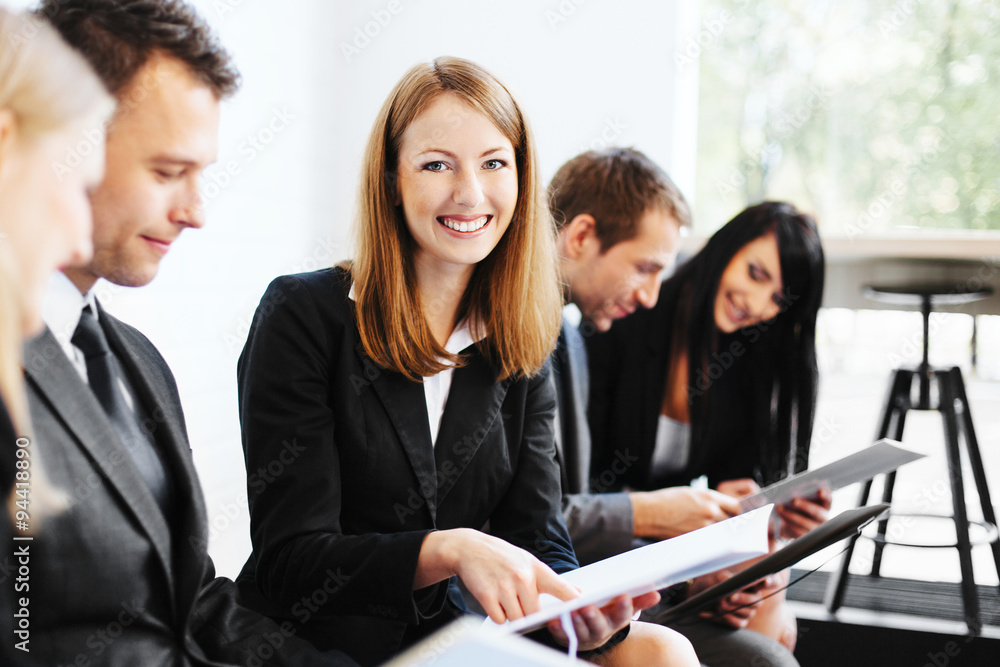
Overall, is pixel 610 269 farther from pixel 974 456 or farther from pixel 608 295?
pixel 974 456

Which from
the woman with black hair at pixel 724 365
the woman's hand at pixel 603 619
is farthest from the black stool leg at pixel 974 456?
the woman's hand at pixel 603 619

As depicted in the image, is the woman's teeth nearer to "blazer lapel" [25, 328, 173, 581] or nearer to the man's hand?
"blazer lapel" [25, 328, 173, 581]

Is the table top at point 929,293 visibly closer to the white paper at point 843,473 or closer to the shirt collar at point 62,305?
the white paper at point 843,473

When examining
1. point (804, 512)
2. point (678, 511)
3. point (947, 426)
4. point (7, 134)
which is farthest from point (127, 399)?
point (947, 426)

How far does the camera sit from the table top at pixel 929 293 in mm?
2451

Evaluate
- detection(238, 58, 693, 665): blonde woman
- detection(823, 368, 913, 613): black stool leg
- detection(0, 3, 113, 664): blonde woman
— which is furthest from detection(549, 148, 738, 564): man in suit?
detection(0, 3, 113, 664): blonde woman

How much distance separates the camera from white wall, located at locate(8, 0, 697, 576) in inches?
76.4

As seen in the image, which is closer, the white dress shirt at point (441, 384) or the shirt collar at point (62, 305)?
the shirt collar at point (62, 305)

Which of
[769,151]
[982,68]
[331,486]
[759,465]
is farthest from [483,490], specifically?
[982,68]

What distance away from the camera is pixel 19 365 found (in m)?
0.74

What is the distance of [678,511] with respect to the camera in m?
1.66

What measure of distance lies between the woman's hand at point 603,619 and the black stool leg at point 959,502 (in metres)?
1.49

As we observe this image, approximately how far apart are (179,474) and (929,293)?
7.26 ft

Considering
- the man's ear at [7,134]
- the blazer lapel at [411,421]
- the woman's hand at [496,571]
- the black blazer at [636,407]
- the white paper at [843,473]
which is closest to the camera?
the man's ear at [7,134]
